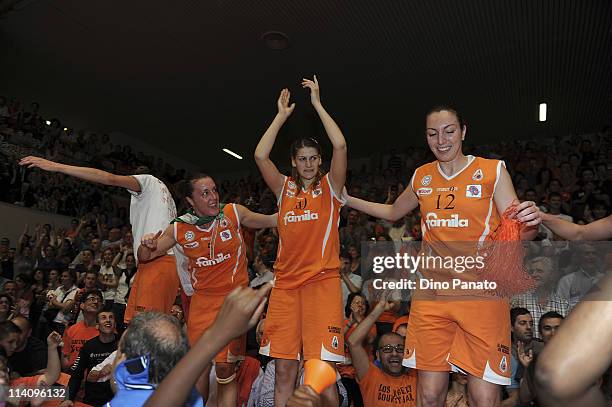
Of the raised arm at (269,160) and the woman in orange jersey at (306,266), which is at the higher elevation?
the raised arm at (269,160)

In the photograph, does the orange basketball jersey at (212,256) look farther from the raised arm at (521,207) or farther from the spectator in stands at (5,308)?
the spectator in stands at (5,308)

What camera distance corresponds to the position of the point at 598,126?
1510 centimetres

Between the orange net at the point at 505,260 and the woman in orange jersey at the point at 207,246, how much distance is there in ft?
6.53

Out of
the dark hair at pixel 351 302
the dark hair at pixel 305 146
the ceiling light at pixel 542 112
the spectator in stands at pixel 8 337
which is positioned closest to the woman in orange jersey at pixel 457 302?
the dark hair at pixel 305 146

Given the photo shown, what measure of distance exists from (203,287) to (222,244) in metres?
0.41

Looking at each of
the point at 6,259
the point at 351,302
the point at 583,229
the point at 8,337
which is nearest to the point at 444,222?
the point at 583,229

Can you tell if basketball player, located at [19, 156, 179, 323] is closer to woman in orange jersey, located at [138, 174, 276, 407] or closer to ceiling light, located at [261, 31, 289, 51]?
woman in orange jersey, located at [138, 174, 276, 407]

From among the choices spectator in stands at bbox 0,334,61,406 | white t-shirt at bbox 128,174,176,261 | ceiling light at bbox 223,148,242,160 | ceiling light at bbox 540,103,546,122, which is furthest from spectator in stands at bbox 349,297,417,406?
ceiling light at bbox 223,148,242,160

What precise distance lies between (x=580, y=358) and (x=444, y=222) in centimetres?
237

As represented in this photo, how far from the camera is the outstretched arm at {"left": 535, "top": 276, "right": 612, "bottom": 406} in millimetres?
1027

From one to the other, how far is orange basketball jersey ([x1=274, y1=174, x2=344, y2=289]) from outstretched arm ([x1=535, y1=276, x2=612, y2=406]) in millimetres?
2908

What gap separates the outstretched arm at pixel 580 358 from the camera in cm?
103

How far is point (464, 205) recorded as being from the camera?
3348 millimetres

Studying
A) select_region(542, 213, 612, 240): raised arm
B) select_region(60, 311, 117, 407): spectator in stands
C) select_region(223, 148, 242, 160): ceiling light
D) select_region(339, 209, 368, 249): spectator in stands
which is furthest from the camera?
select_region(223, 148, 242, 160): ceiling light
